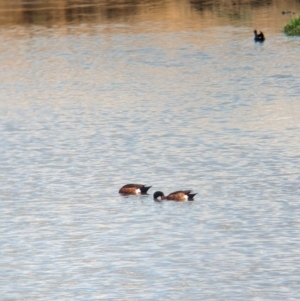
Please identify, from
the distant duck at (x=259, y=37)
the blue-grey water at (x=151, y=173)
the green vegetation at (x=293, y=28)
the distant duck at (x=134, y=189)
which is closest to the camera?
the blue-grey water at (x=151, y=173)

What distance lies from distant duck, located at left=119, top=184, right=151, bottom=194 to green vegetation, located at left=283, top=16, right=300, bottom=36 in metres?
28.8

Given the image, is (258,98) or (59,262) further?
(258,98)

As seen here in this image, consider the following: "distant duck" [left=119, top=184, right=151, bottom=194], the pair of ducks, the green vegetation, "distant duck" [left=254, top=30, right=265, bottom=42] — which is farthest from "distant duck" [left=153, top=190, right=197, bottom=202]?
the green vegetation

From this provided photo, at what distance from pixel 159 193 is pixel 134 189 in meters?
0.56

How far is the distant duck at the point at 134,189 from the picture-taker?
71.2ft

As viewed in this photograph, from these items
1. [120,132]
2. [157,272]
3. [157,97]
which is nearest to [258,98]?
[157,97]

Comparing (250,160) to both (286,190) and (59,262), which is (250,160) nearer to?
(286,190)

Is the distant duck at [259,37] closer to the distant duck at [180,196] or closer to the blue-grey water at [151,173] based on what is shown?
the blue-grey water at [151,173]

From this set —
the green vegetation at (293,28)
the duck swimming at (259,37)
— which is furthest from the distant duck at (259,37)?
the green vegetation at (293,28)

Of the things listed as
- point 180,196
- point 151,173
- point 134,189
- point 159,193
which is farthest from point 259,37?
point 180,196

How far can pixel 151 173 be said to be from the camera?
24.0m

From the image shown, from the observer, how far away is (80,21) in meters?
59.3

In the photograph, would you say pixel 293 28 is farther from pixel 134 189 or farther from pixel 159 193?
pixel 159 193

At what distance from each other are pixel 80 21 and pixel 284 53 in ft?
58.0
